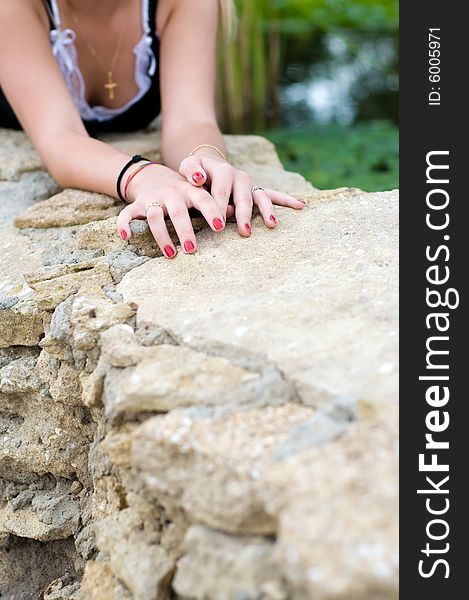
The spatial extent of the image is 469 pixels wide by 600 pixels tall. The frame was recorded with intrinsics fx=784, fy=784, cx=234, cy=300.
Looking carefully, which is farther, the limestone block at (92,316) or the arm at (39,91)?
the arm at (39,91)

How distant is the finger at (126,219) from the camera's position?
4.06 ft

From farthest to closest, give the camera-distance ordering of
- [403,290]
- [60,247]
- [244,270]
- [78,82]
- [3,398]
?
[78,82], [60,247], [3,398], [244,270], [403,290]

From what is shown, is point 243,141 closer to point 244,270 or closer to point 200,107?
point 200,107

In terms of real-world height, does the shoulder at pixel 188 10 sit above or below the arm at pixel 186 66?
above

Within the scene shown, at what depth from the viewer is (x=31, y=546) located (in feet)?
4.09

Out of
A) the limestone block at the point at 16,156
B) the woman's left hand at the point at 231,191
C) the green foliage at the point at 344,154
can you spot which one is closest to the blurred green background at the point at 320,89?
the green foliage at the point at 344,154

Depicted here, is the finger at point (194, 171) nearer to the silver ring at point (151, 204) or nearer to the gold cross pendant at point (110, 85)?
the silver ring at point (151, 204)

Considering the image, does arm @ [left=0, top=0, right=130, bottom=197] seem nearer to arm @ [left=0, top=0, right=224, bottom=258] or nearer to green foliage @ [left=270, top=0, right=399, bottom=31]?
arm @ [left=0, top=0, right=224, bottom=258]

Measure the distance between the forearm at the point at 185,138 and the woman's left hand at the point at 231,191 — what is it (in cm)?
23

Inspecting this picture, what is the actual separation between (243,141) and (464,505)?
1.27m

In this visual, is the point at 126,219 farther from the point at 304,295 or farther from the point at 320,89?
the point at 320,89

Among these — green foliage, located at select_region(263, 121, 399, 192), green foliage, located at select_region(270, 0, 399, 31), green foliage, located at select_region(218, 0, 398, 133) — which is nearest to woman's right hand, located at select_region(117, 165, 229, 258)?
green foliage, located at select_region(263, 121, 399, 192)

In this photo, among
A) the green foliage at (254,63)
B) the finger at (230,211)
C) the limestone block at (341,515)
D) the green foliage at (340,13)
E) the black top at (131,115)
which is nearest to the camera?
the limestone block at (341,515)

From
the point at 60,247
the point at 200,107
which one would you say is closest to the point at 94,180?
the point at 60,247
